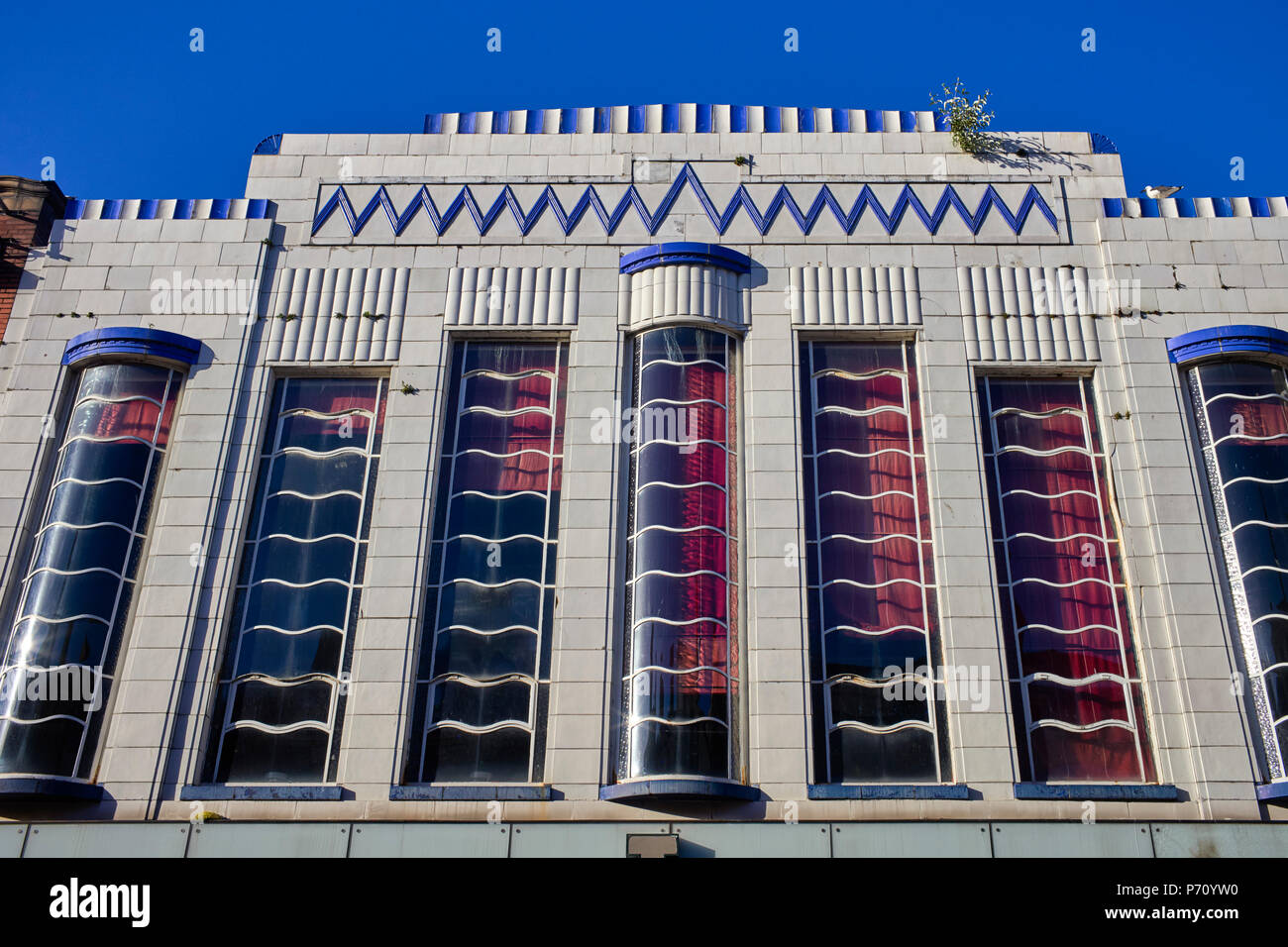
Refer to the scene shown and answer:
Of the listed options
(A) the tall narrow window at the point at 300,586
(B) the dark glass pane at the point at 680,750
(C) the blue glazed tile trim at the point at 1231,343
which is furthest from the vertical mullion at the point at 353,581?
(C) the blue glazed tile trim at the point at 1231,343

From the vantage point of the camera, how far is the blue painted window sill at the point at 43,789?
18.8 metres

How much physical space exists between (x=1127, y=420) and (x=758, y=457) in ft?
22.1

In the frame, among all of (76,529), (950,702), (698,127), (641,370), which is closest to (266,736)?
(76,529)

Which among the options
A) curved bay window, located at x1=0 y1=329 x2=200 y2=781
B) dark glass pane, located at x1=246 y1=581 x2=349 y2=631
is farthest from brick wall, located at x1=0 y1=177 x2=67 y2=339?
dark glass pane, located at x1=246 y1=581 x2=349 y2=631

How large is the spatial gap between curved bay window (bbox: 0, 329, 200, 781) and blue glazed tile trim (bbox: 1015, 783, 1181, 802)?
14.8 m

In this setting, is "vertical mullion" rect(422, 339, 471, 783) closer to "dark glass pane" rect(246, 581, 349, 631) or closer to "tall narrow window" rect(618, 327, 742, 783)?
"dark glass pane" rect(246, 581, 349, 631)

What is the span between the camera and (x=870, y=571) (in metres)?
21.2

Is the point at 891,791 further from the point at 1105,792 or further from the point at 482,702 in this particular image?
the point at 482,702

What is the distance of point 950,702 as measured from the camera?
19.8 metres

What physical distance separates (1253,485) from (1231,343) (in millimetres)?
2868

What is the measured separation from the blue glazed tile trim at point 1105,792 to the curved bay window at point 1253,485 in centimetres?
143

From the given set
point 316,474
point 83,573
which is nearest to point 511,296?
point 316,474

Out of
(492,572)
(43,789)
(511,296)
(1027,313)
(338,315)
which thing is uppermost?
(511,296)

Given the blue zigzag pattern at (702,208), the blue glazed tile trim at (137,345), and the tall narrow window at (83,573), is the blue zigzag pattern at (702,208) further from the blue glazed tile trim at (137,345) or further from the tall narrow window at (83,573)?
the tall narrow window at (83,573)
